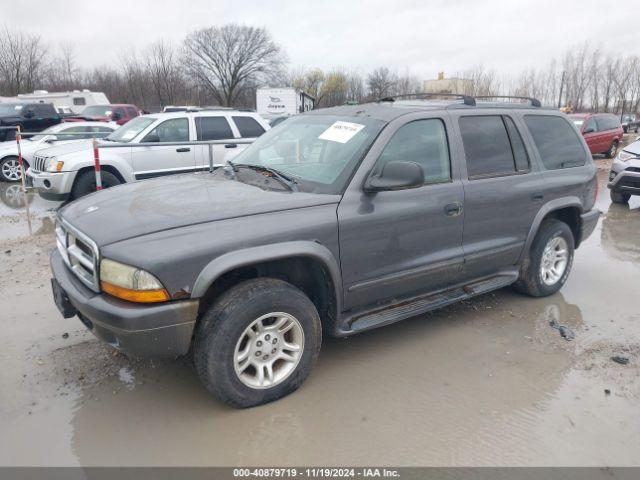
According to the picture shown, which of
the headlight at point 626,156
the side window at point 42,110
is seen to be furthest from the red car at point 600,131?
the side window at point 42,110

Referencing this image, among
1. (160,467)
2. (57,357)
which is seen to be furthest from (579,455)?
(57,357)

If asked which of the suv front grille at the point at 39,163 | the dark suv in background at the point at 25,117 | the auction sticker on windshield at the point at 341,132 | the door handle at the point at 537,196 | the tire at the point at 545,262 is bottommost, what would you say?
the tire at the point at 545,262

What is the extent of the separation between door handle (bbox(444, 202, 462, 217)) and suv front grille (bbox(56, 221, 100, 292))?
2420 millimetres

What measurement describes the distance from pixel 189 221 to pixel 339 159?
1213mm

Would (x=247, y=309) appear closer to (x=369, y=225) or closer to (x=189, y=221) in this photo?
(x=189, y=221)

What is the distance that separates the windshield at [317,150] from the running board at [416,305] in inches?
36.0

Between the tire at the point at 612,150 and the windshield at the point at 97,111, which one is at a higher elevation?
the windshield at the point at 97,111

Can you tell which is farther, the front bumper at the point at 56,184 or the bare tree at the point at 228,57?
the bare tree at the point at 228,57

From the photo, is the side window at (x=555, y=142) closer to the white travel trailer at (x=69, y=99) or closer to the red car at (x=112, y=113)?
the red car at (x=112, y=113)

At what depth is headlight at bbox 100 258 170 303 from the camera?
259cm

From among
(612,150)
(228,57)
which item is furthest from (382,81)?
(612,150)

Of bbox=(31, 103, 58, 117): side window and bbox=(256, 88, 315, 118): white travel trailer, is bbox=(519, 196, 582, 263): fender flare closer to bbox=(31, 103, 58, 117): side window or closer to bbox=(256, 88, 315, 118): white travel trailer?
bbox=(31, 103, 58, 117): side window

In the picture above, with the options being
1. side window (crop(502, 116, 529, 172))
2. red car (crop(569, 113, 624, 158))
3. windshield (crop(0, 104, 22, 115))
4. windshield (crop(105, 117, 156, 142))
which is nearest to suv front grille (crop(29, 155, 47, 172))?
windshield (crop(105, 117, 156, 142))

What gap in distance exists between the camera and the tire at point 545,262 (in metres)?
4.61
